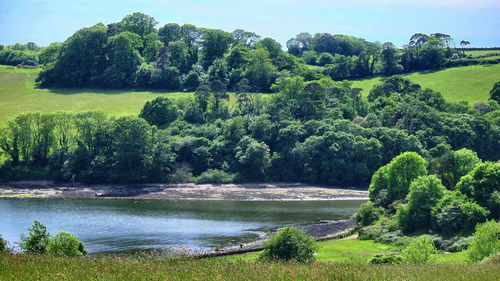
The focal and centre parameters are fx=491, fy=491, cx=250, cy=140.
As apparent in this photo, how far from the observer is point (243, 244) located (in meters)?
52.1

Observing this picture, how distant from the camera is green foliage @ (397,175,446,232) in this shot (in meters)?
52.5

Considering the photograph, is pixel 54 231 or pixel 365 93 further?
pixel 365 93

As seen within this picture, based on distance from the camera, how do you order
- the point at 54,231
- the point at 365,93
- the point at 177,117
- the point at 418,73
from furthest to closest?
the point at 418,73, the point at 365,93, the point at 177,117, the point at 54,231

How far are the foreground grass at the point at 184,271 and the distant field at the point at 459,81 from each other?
108978 millimetres

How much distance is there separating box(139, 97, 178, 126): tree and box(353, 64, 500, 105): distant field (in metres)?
51.3

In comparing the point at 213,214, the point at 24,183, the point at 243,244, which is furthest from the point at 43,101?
the point at 243,244

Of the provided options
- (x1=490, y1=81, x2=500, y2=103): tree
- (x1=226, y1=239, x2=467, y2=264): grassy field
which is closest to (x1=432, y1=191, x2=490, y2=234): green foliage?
(x1=226, y1=239, x2=467, y2=264): grassy field

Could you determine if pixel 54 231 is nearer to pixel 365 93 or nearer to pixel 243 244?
pixel 243 244

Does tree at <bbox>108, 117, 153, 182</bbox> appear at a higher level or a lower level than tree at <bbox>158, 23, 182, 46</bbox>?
lower

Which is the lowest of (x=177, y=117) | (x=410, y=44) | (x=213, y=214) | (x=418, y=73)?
(x=213, y=214)

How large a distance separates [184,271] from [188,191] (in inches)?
2711

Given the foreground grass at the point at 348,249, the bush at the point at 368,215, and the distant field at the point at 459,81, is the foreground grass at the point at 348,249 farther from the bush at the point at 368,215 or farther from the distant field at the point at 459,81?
the distant field at the point at 459,81

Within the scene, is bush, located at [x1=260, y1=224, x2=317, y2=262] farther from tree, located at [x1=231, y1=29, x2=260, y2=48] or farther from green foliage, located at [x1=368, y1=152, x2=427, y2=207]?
tree, located at [x1=231, y1=29, x2=260, y2=48]

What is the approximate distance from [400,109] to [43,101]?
79.6 metres
